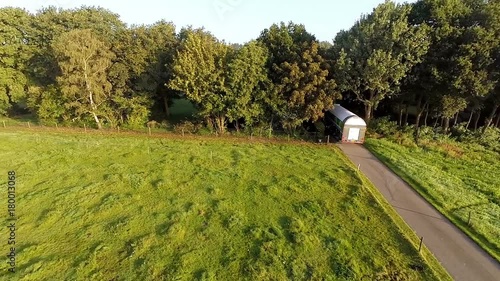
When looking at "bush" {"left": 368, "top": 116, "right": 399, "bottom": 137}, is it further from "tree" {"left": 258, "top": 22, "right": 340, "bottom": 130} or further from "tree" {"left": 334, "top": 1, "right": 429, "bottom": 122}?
"tree" {"left": 258, "top": 22, "right": 340, "bottom": 130}

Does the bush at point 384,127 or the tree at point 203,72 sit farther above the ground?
the tree at point 203,72

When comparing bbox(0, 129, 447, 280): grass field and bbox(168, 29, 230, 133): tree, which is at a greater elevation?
bbox(168, 29, 230, 133): tree

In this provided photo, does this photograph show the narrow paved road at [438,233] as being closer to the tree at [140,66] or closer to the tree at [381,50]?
the tree at [381,50]

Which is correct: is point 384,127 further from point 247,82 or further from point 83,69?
point 83,69

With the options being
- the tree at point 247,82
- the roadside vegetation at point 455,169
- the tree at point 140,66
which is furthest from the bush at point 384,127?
the tree at point 140,66

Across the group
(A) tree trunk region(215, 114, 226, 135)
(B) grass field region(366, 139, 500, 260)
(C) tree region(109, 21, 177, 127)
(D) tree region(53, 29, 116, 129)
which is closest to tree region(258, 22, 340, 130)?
(A) tree trunk region(215, 114, 226, 135)
